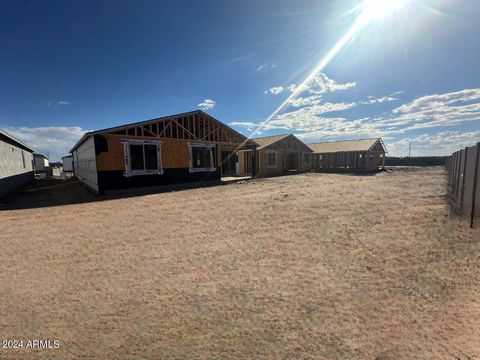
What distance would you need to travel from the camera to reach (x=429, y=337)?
2.52 m

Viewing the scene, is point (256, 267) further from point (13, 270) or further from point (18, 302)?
point (13, 270)

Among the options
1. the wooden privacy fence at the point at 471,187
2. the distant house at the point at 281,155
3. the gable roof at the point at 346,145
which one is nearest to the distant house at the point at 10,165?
the distant house at the point at 281,155

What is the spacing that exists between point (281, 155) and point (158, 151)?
16447 millimetres

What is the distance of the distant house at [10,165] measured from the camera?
538 inches

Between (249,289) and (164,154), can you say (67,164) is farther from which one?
(249,289)

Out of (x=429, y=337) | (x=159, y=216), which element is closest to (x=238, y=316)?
(x=429, y=337)

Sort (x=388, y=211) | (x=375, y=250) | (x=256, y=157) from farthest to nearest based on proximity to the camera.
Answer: (x=256, y=157)
(x=388, y=211)
(x=375, y=250)

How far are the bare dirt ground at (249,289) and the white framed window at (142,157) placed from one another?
7.71 metres

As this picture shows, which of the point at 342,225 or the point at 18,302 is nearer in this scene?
the point at 18,302

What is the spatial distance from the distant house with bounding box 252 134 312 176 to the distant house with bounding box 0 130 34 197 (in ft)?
63.8

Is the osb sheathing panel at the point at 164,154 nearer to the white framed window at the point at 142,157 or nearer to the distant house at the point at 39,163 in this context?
the white framed window at the point at 142,157

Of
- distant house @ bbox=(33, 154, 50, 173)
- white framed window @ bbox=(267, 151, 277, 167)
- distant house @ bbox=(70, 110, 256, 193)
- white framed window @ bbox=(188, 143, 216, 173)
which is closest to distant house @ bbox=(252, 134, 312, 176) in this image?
white framed window @ bbox=(267, 151, 277, 167)

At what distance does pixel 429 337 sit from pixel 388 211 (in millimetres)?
5657

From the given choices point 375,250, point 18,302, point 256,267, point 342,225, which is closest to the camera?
point 18,302
